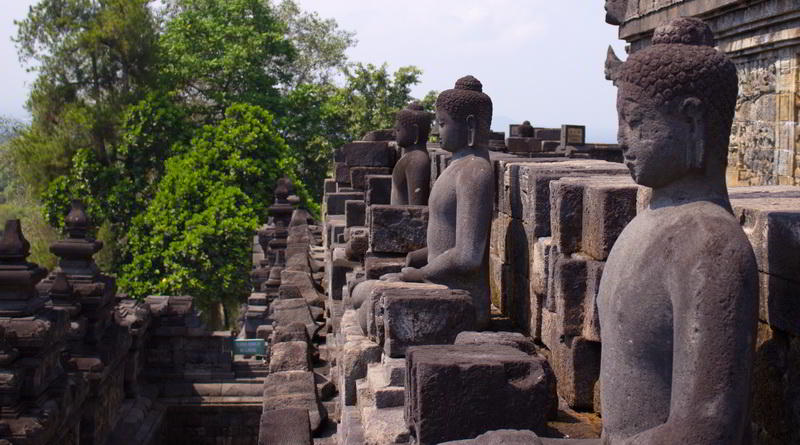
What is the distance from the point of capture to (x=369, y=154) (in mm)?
12297

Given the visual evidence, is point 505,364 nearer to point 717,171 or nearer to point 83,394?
point 717,171

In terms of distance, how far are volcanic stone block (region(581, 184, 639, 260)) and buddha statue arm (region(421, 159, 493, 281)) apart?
1.23 m

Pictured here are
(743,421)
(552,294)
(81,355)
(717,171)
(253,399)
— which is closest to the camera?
(743,421)

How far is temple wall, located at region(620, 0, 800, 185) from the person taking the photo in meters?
8.57

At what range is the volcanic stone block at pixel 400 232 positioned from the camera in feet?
21.6

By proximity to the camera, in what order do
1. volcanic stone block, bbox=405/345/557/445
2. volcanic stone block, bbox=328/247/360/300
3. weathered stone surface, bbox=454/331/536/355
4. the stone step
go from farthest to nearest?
volcanic stone block, bbox=328/247/360/300 < weathered stone surface, bbox=454/331/536/355 < the stone step < volcanic stone block, bbox=405/345/557/445

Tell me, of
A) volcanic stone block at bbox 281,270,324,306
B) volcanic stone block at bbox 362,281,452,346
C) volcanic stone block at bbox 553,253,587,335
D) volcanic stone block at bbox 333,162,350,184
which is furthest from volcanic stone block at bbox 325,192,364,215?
volcanic stone block at bbox 553,253,587,335

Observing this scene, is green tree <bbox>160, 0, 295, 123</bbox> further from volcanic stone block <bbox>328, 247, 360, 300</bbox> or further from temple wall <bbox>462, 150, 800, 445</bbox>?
temple wall <bbox>462, 150, 800, 445</bbox>

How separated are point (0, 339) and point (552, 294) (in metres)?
7.20

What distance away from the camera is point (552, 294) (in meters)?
4.39

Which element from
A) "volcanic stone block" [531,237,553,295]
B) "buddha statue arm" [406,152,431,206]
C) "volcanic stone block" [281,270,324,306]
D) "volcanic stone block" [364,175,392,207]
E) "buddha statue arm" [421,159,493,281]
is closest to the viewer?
"volcanic stone block" [531,237,553,295]

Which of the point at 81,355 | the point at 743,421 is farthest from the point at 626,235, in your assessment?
the point at 81,355

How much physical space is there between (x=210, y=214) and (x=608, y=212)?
20.3m

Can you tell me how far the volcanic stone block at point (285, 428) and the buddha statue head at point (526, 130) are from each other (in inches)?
621
